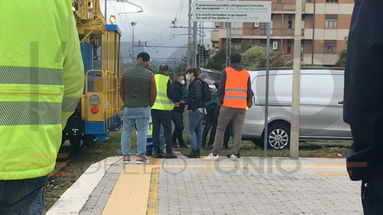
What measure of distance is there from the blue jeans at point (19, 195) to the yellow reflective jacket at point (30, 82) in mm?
43

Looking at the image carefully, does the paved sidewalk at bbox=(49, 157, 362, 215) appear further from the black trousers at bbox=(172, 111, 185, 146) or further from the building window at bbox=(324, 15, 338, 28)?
the building window at bbox=(324, 15, 338, 28)

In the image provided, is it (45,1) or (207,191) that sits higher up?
(45,1)

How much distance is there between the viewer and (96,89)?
972 cm

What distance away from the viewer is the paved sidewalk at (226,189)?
575cm

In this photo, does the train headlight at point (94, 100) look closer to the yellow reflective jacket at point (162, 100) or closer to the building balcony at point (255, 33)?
the yellow reflective jacket at point (162, 100)

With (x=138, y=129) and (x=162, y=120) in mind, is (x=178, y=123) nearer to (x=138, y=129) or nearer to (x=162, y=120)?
(x=162, y=120)

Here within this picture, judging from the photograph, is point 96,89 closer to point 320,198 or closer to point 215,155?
point 215,155

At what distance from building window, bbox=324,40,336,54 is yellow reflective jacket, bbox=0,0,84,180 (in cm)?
7142

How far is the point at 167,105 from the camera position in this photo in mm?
9578

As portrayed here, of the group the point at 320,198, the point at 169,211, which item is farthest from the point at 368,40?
the point at 320,198

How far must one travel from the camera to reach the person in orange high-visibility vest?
9336mm

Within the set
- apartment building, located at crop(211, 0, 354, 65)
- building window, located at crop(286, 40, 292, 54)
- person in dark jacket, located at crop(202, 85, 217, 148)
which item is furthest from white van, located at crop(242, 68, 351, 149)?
building window, located at crop(286, 40, 292, 54)

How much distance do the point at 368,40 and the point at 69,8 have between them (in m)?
1.29

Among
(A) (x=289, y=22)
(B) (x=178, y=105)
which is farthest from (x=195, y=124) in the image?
(A) (x=289, y=22)
